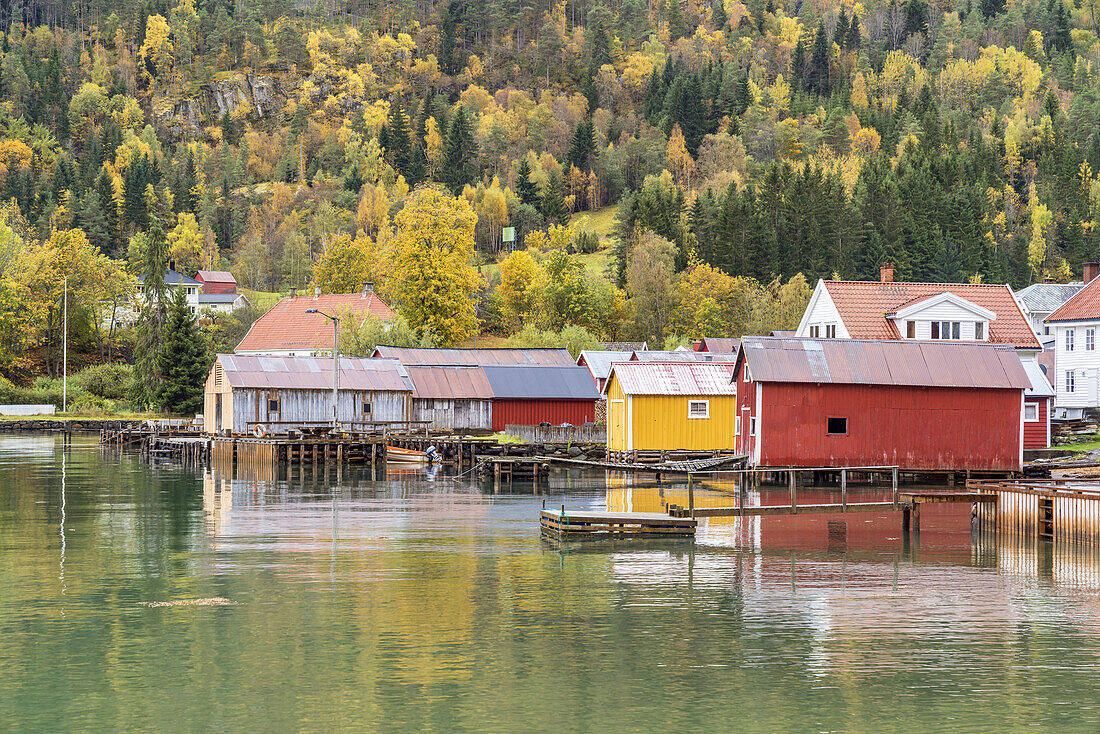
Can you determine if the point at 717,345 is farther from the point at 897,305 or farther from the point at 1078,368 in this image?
the point at 1078,368

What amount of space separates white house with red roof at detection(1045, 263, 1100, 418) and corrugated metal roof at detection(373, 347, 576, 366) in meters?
33.0

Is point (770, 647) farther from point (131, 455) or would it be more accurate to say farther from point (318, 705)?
point (131, 455)

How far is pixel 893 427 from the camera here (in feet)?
182

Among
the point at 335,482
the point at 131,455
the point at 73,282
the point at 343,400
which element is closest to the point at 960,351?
the point at 335,482

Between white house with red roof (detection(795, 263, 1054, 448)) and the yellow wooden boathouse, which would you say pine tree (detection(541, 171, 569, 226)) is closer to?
white house with red roof (detection(795, 263, 1054, 448))

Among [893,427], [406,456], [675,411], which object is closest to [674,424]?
[675,411]

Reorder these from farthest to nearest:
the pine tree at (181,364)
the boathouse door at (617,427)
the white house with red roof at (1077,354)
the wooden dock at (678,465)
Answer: the pine tree at (181,364)
the white house with red roof at (1077,354)
the boathouse door at (617,427)
the wooden dock at (678,465)

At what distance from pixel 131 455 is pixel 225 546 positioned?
5052 centimetres

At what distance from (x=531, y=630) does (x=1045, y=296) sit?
347 feet

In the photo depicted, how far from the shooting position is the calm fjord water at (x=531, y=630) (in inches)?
768

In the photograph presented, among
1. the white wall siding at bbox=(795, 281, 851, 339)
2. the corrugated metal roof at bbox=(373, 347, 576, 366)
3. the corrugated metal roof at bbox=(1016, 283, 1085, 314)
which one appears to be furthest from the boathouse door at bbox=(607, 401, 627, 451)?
the corrugated metal roof at bbox=(1016, 283, 1085, 314)

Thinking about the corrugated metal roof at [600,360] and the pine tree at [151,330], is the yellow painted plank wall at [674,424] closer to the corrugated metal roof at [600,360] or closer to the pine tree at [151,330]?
the corrugated metal roof at [600,360]

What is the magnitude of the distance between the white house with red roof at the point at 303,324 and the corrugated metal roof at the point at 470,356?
1122 inches

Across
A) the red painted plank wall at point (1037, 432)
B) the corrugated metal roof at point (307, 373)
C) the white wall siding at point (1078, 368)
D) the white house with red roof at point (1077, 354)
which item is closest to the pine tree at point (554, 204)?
the corrugated metal roof at point (307, 373)
